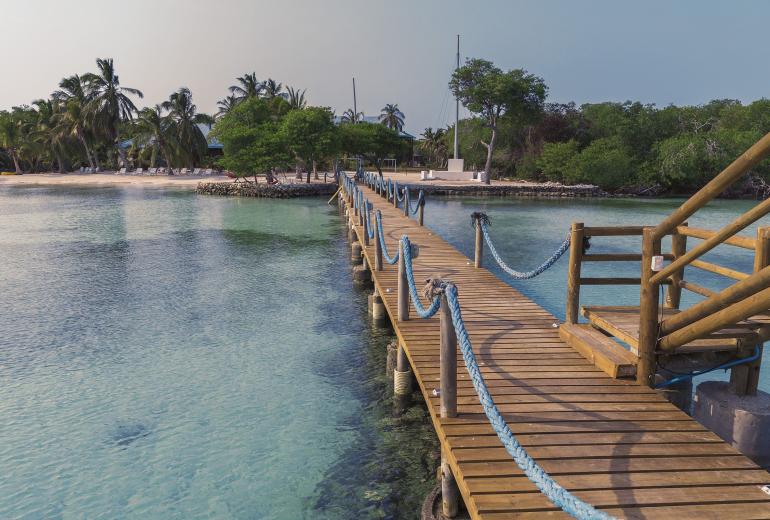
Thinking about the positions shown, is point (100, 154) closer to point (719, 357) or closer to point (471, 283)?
point (471, 283)

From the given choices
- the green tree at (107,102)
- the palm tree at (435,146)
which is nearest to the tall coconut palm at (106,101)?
the green tree at (107,102)

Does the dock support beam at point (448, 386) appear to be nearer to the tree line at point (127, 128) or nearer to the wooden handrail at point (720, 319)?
the wooden handrail at point (720, 319)

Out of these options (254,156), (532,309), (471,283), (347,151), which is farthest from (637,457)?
(347,151)

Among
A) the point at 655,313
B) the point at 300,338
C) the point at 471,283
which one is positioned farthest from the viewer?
the point at 300,338

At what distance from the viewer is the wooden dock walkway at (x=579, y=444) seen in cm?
362

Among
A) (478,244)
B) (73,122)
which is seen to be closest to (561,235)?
(478,244)

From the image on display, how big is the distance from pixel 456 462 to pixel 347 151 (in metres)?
53.0

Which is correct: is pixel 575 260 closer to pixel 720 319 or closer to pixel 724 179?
pixel 720 319

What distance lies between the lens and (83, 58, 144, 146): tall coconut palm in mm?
66000

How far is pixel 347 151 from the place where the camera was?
5547cm

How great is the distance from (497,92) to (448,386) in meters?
49.3

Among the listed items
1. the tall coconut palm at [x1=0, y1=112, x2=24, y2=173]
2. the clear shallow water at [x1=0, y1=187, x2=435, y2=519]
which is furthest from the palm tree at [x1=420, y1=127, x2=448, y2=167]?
the clear shallow water at [x1=0, y1=187, x2=435, y2=519]

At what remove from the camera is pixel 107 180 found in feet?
208

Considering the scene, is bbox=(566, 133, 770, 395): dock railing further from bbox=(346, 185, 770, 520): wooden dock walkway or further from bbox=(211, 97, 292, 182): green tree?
bbox=(211, 97, 292, 182): green tree
